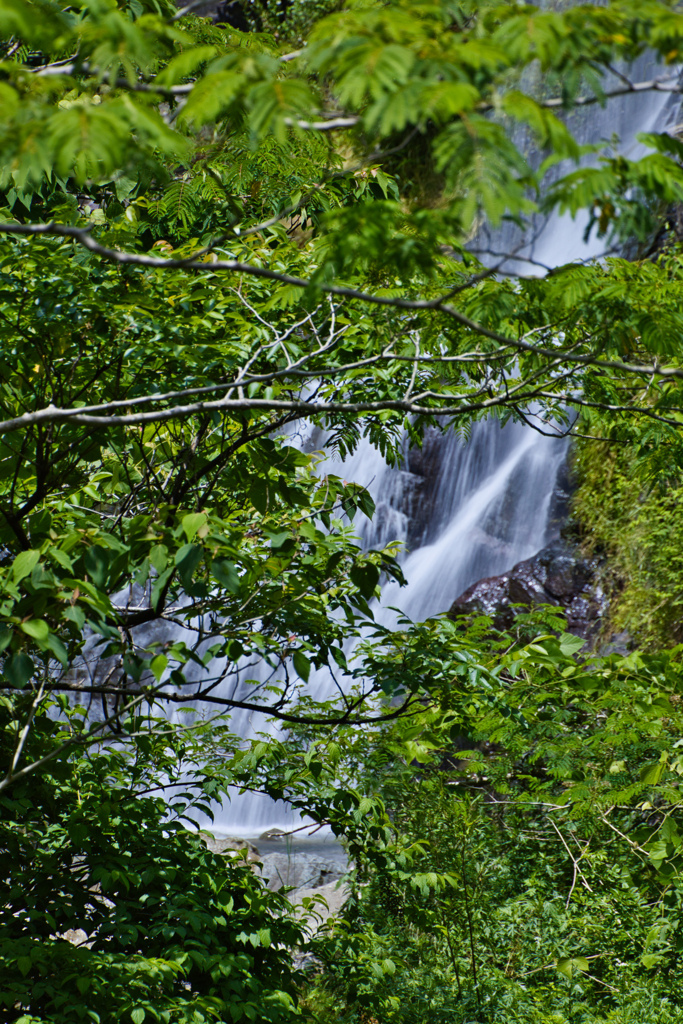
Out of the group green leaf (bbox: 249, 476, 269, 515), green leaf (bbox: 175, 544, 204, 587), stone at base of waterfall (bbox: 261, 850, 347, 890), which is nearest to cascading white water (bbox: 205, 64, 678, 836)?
stone at base of waterfall (bbox: 261, 850, 347, 890)

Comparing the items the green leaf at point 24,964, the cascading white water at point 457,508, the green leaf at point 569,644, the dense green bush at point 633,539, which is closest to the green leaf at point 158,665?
the green leaf at point 24,964

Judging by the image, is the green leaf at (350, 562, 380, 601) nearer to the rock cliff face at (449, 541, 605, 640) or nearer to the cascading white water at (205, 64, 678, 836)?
the rock cliff face at (449, 541, 605, 640)

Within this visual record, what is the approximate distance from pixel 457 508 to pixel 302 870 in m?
6.04

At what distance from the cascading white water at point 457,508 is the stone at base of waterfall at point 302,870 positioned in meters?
1.63

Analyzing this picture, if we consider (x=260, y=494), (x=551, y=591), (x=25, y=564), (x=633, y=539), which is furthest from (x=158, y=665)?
(x=551, y=591)

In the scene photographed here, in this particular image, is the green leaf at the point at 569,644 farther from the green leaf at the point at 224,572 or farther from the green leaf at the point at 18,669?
the green leaf at the point at 18,669

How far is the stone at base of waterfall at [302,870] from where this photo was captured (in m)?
7.42

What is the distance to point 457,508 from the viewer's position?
11992 mm

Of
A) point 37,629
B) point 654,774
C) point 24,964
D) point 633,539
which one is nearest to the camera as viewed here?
point 37,629

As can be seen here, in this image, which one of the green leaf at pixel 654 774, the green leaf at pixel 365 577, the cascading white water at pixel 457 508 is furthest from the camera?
the cascading white water at pixel 457 508

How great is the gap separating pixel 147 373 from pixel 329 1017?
12.9 ft

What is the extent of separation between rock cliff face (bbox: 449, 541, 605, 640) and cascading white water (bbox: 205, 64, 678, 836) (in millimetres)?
1371

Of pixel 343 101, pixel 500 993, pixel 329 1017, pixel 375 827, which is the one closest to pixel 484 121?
pixel 343 101

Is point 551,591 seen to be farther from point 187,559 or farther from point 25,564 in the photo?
point 25,564
